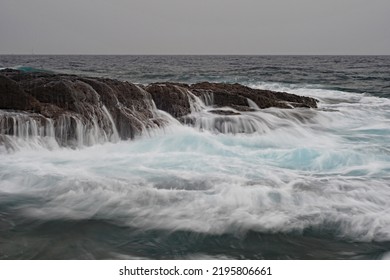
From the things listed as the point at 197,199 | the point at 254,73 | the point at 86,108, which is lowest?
the point at 197,199

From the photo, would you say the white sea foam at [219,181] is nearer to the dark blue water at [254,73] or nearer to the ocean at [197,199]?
the ocean at [197,199]

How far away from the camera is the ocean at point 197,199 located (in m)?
4.82

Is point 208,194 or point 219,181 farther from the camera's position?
point 219,181

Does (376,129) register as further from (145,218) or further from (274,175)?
(145,218)

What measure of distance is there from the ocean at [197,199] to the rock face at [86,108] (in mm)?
398

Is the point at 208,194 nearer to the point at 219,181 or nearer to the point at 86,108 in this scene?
the point at 219,181

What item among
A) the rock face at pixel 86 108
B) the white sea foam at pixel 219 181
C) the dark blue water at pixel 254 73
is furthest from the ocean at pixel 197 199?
→ the dark blue water at pixel 254 73

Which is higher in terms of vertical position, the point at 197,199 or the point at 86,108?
the point at 86,108

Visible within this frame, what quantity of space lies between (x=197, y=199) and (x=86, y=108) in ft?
15.0

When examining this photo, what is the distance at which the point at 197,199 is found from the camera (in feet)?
20.0

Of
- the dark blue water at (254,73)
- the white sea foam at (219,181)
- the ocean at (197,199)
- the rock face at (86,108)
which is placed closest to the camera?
the ocean at (197,199)

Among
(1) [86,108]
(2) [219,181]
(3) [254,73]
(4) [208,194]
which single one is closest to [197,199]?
(4) [208,194]

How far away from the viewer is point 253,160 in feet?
27.9
